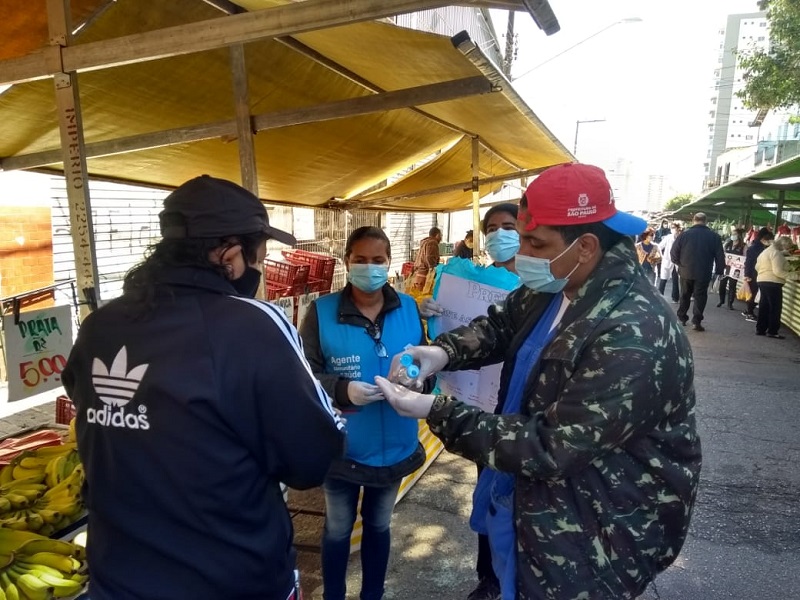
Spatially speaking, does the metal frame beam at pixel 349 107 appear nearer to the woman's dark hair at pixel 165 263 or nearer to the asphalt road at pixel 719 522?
the woman's dark hair at pixel 165 263

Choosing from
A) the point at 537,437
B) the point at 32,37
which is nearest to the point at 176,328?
the point at 537,437

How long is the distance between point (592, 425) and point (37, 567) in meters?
1.93

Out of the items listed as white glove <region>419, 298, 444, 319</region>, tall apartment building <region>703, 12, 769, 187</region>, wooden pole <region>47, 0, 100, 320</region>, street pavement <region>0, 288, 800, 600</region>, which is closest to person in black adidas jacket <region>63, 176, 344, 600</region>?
wooden pole <region>47, 0, 100, 320</region>

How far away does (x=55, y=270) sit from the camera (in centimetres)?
670

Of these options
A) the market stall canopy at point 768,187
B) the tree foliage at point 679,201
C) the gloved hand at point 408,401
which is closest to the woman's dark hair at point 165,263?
the gloved hand at point 408,401

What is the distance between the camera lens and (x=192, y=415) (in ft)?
A: 4.00

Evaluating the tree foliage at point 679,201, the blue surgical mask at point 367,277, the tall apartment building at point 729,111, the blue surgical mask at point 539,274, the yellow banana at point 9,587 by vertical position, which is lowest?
the yellow banana at point 9,587

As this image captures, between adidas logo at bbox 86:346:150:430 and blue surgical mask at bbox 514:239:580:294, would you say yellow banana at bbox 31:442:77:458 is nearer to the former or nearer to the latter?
adidas logo at bbox 86:346:150:430

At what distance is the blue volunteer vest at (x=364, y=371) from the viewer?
2459mm

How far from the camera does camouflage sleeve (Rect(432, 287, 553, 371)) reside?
2.09 metres

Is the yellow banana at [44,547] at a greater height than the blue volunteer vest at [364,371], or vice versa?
the blue volunteer vest at [364,371]

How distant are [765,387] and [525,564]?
22.3 ft

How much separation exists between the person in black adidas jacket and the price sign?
5.55 ft

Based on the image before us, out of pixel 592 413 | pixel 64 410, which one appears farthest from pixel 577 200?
pixel 64 410
